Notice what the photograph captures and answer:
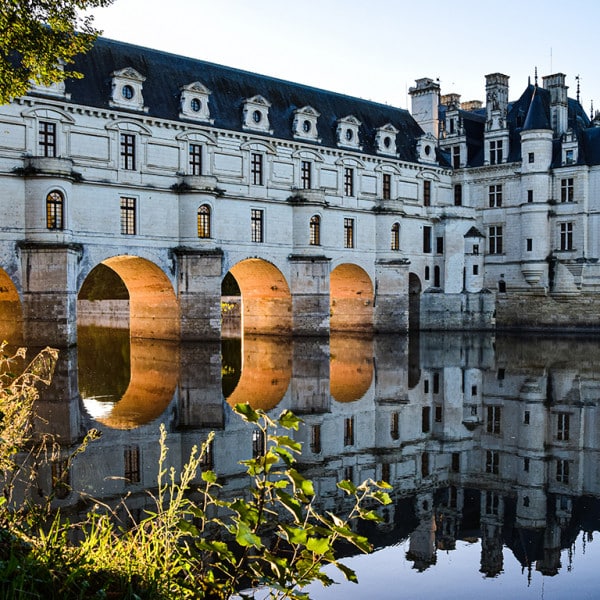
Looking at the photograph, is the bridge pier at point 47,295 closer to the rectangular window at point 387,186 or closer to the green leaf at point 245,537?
the rectangular window at point 387,186

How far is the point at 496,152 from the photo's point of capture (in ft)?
136

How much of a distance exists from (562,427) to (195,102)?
22.2 meters

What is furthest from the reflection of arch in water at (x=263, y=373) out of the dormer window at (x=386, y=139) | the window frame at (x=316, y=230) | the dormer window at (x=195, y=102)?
the dormer window at (x=386, y=139)

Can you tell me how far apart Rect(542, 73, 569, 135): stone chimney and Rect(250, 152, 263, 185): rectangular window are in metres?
18.8

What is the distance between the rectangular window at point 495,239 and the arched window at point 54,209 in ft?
84.3

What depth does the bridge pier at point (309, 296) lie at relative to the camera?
32.4m

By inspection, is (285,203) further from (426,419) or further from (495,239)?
(426,419)

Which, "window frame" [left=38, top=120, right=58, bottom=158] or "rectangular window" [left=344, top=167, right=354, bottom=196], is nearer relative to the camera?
"window frame" [left=38, top=120, right=58, bottom=158]

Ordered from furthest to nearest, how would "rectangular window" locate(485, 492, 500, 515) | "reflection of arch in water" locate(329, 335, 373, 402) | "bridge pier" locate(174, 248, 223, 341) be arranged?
"bridge pier" locate(174, 248, 223, 341) → "reflection of arch in water" locate(329, 335, 373, 402) → "rectangular window" locate(485, 492, 500, 515)

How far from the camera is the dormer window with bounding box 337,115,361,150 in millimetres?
36188

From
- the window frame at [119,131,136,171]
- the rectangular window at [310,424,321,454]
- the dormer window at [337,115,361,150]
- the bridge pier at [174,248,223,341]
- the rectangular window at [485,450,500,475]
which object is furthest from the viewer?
the dormer window at [337,115,361,150]

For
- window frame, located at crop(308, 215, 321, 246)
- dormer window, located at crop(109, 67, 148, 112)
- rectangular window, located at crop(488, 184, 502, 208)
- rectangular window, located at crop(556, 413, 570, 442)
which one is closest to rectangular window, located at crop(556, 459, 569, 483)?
rectangular window, located at crop(556, 413, 570, 442)

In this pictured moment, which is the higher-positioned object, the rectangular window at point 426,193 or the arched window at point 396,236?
the rectangular window at point 426,193

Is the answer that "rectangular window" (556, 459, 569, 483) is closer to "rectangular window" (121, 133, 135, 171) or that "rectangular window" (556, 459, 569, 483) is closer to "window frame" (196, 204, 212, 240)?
"window frame" (196, 204, 212, 240)
